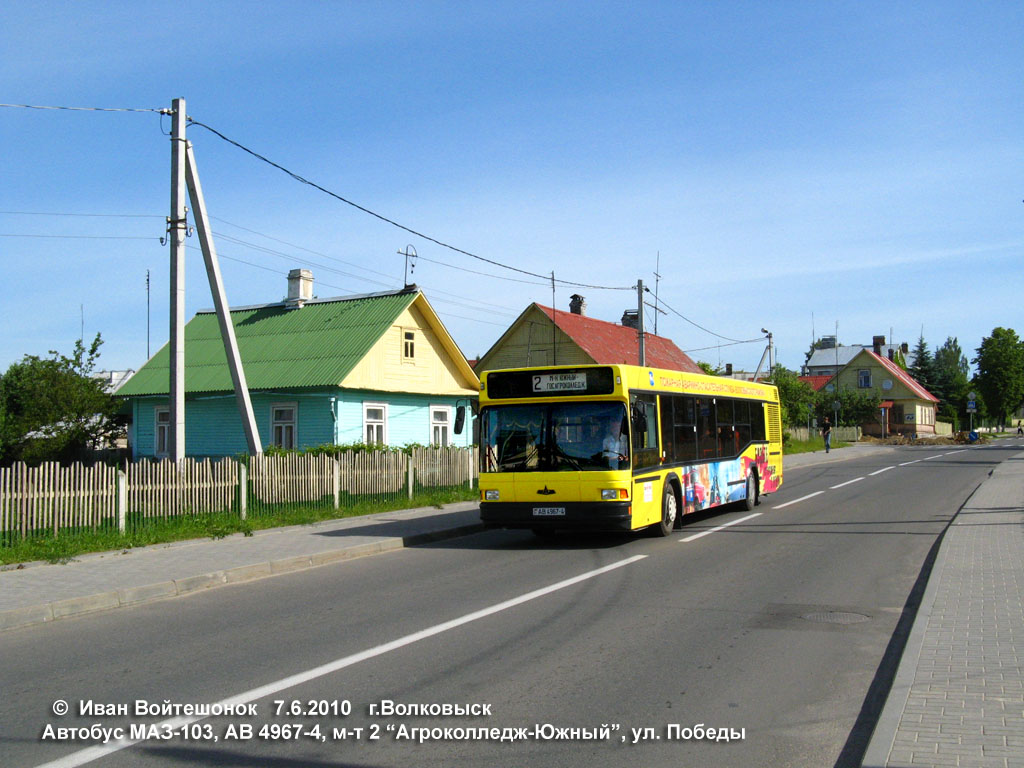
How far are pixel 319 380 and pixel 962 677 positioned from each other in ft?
80.5

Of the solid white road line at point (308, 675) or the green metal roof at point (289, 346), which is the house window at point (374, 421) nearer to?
the green metal roof at point (289, 346)

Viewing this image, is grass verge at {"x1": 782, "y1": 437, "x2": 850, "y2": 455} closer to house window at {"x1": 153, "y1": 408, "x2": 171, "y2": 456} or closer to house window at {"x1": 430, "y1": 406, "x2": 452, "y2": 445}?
house window at {"x1": 430, "y1": 406, "x2": 452, "y2": 445}

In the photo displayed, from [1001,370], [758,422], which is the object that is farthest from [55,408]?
[1001,370]

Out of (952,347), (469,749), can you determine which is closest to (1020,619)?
(469,749)

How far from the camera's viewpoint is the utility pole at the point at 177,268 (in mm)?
17078

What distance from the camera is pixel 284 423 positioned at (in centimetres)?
3042

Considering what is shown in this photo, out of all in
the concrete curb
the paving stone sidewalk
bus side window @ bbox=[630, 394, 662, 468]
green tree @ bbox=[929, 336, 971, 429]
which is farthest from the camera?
green tree @ bbox=[929, 336, 971, 429]

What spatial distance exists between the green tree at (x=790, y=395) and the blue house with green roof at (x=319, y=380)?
Answer: 3231cm

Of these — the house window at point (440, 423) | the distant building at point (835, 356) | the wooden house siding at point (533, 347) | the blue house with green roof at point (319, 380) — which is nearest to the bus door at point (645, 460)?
the blue house with green roof at point (319, 380)

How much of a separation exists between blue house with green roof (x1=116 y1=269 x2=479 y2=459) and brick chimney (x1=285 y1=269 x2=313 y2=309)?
1.6 inches

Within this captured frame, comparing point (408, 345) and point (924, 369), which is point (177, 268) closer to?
point (408, 345)

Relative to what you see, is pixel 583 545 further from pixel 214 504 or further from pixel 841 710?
pixel 841 710

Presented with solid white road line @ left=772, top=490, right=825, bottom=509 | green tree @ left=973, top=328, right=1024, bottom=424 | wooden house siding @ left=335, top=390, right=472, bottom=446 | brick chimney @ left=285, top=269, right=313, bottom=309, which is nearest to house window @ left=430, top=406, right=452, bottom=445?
wooden house siding @ left=335, top=390, right=472, bottom=446

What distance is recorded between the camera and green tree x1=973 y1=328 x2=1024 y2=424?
96750 millimetres
